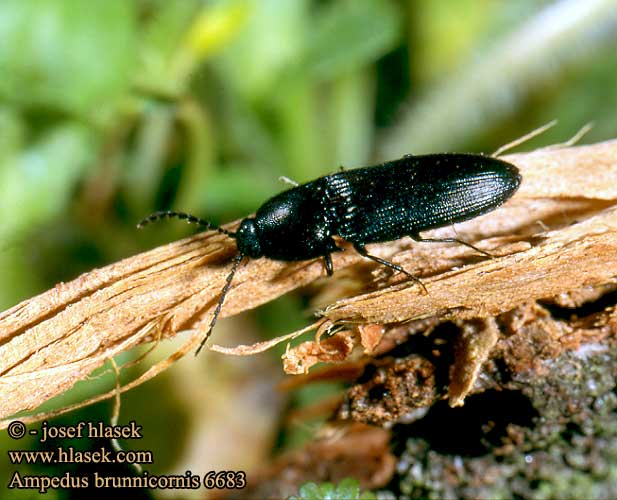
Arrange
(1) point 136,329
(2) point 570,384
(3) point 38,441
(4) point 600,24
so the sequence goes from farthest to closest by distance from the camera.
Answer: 1. (4) point 600,24
2. (3) point 38,441
3. (1) point 136,329
4. (2) point 570,384

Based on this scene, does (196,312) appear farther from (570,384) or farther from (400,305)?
(570,384)

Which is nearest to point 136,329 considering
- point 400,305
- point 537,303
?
point 400,305

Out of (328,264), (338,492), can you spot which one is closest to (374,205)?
(328,264)

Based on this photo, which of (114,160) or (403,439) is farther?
(114,160)

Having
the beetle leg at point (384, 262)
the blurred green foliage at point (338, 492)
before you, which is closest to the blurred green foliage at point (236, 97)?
the beetle leg at point (384, 262)

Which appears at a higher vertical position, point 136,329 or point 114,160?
point 114,160

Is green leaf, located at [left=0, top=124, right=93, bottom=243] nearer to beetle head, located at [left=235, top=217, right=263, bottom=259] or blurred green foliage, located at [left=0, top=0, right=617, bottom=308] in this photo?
blurred green foliage, located at [left=0, top=0, right=617, bottom=308]

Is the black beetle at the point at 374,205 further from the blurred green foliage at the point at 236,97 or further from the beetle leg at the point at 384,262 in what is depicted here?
the blurred green foliage at the point at 236,97

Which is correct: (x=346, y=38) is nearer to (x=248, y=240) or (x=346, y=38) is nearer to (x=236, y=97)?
(x=236, y=97)
